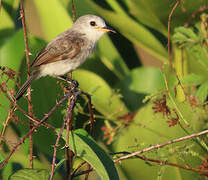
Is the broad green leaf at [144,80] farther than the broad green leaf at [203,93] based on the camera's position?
Yes

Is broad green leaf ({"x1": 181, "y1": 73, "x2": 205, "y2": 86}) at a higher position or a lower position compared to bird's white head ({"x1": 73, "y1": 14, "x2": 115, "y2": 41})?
lower

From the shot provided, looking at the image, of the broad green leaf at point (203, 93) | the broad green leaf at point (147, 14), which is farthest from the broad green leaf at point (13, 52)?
the broad green leaf at point (203, 93)

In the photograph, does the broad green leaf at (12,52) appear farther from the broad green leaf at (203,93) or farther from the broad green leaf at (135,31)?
the broad green leaf at (203,93)

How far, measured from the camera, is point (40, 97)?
308 centimetres

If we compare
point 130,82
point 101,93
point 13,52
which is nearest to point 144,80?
point 130,82

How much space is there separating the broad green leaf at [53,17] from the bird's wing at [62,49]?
9 cm

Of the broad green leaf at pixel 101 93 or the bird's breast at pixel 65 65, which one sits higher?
the bird's breast at pixel 65 65

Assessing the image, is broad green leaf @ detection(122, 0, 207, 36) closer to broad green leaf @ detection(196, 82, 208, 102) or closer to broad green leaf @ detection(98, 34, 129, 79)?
broad green leaf @ detection(98, 34, 129, 79)

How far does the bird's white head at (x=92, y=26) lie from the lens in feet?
12.8

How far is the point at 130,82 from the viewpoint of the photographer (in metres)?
3.55

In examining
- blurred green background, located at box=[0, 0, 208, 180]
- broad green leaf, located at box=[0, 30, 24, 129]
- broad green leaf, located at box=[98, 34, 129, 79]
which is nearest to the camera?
blurred green background, located at box=[0, 0, 208, 180]

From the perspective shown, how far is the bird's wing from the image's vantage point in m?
3.72

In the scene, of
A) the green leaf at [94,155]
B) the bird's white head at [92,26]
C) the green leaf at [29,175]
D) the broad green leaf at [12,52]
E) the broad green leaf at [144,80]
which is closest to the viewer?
the green leaf at [94,155]

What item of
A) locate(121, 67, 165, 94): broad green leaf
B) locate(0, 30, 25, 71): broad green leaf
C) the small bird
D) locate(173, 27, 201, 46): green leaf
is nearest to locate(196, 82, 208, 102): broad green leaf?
locate(173, 27, 201, 46): green leaf
